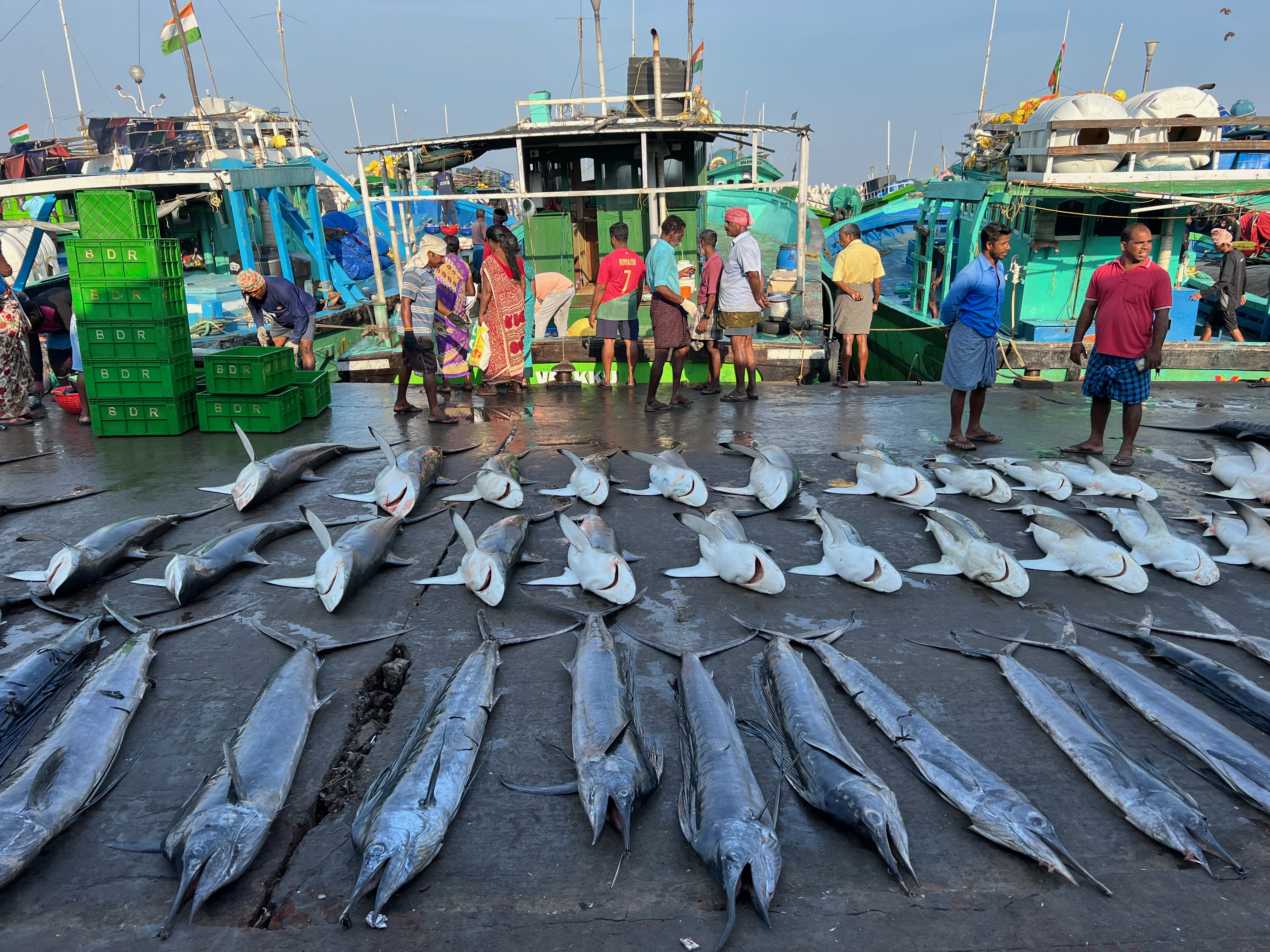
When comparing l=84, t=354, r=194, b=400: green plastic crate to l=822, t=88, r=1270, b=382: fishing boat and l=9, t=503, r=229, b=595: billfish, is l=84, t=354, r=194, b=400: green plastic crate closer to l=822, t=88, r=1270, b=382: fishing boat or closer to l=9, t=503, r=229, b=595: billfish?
l=9, t=503, r=229, b=595: billfish

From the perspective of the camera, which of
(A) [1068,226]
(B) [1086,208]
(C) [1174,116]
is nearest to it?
(C) [1174,116]

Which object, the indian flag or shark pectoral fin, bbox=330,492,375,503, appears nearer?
shark pectoral fin, bbox=330,492,375,503

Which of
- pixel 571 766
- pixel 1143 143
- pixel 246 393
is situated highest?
pixel 1143 143

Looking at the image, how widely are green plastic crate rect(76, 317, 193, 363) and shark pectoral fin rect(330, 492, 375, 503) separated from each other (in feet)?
8.97

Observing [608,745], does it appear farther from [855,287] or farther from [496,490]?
[855,287]

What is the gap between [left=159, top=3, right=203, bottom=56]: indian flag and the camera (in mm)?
21359

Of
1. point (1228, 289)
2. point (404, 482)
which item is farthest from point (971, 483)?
point (1228, 289)

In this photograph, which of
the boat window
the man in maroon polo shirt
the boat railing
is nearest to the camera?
the man in maroon polo shirt

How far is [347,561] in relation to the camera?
4.35m

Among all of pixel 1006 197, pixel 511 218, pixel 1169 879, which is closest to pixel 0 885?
pixel 1169 879

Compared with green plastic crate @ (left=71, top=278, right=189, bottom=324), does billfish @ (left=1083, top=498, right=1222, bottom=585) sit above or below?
below

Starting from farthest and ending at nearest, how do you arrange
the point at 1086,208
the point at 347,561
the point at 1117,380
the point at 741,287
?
1. the point at 1086,208
2. the point at 741,287
3. the point at 1117,380
4. the point at 347,561

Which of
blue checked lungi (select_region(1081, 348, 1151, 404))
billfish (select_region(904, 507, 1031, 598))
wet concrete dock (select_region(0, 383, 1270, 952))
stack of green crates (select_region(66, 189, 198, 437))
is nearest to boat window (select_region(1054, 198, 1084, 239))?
blue checked lungi (select_region(1081, 348, 1151, 404))

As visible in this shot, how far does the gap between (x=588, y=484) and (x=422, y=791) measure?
3238 millimetres
